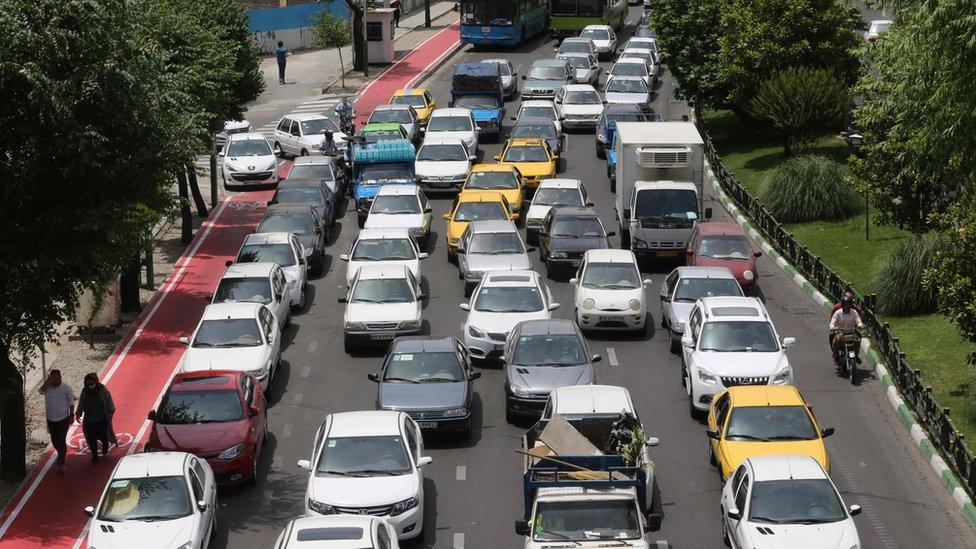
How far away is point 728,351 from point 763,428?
12.9 feet

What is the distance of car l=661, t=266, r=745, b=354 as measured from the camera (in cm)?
2864

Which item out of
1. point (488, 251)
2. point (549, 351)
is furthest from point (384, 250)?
point (549, 351)

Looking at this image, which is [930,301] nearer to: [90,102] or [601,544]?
[601,544]

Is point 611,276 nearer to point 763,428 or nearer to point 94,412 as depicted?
Result: point 763,428

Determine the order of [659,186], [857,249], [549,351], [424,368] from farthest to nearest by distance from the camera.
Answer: [857,249] < [659,186] < [549,351] < [424,368]

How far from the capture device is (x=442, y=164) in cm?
4284

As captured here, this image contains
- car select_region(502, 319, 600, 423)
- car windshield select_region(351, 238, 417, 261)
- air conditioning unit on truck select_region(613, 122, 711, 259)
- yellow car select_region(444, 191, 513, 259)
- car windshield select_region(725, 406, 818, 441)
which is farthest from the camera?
yellow car select_region(444, 191, 513, 259)

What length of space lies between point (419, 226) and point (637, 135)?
606 cm

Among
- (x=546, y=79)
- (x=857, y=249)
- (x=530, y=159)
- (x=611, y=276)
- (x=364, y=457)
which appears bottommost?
(x=546, y=79)

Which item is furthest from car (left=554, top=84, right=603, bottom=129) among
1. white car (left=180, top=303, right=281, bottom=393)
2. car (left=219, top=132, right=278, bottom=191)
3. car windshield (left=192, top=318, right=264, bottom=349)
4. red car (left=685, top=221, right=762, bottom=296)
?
car windshield (left=192, top=318, right=264, bottom=349)

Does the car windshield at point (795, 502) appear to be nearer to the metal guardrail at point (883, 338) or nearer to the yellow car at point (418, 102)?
the metal guardrail at point (883, 338)

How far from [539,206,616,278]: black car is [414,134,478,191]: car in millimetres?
7748

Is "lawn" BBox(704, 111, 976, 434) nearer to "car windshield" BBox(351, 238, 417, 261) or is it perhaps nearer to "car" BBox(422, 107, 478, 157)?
"car" BBox(422, 107, 478, 157)

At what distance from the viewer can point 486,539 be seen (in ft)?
66.9
